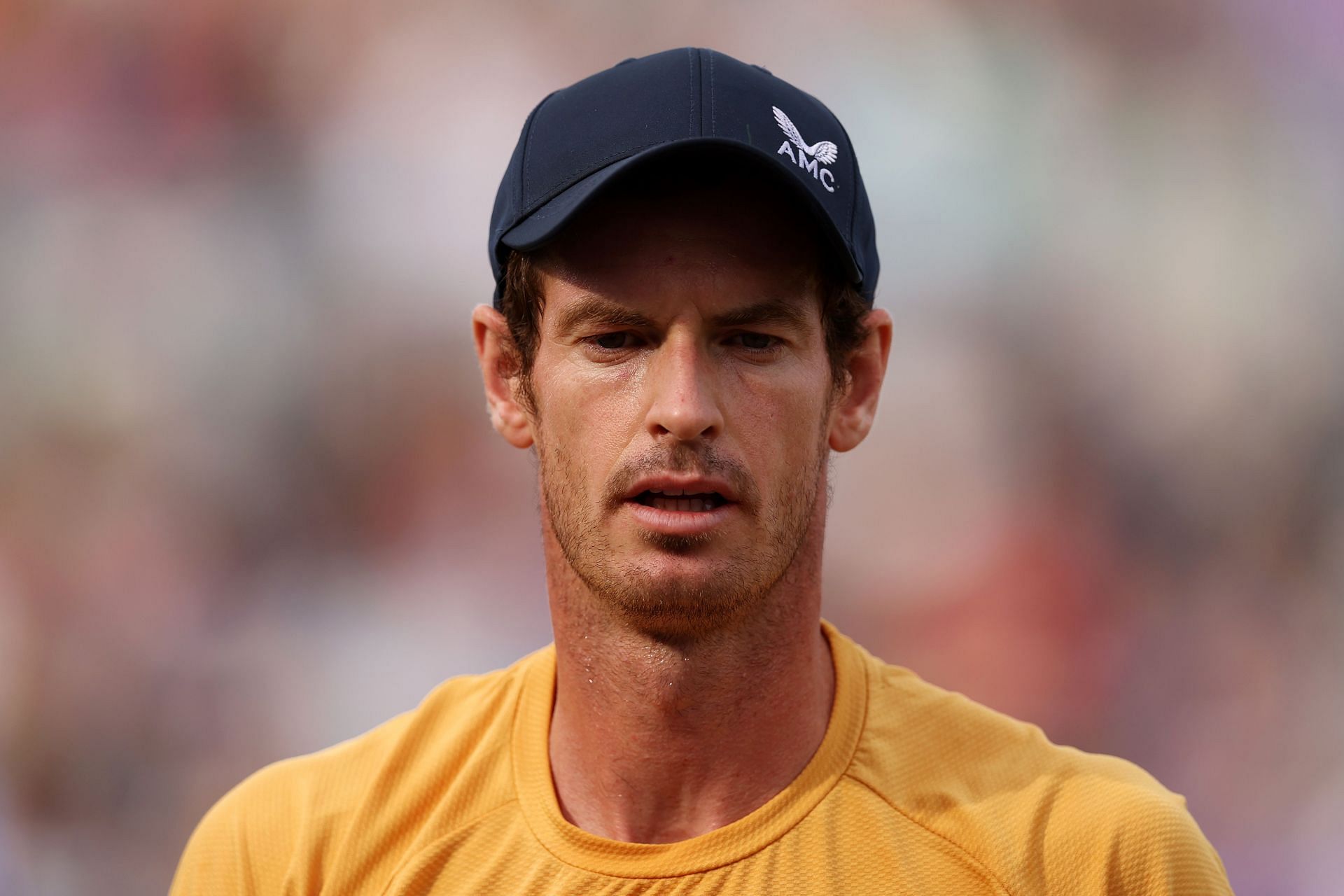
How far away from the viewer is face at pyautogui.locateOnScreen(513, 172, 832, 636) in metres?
1.89

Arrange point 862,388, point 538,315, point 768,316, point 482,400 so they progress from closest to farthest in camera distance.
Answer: point 768,316
point 538,315
point 862,388
point 482,400

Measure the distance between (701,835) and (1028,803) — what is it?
0.51m

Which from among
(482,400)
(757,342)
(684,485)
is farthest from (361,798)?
(482,400)

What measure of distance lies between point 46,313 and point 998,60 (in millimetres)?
3602

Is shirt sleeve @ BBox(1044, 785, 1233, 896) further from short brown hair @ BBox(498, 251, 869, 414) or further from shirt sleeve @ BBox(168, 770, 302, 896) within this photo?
shirt sleeve @ BBox(168, 770, 302, 896)

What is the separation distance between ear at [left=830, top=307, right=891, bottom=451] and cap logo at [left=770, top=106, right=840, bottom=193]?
0.89 feet

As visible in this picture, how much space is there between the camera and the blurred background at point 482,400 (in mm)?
4383

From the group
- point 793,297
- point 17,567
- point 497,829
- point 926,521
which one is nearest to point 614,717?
point 497,829

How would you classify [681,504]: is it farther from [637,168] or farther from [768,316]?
[637,168]

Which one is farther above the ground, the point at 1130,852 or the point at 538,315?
the point at 538,315

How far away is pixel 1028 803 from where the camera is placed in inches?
77.9

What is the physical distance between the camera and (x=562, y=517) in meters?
2.03

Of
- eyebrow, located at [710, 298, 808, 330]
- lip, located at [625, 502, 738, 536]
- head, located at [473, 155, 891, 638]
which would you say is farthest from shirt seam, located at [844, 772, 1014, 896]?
eyebrow, located at [710, 298, 808, 330]

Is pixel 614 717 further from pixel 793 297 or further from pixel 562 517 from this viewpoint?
pixel 793 297
